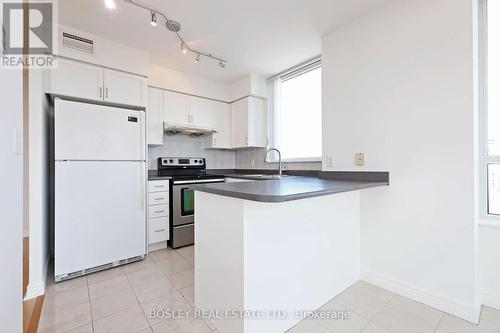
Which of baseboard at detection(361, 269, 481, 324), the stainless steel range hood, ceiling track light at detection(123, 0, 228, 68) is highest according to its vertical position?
ceiling track light at detection(123, 0, 228, 68)

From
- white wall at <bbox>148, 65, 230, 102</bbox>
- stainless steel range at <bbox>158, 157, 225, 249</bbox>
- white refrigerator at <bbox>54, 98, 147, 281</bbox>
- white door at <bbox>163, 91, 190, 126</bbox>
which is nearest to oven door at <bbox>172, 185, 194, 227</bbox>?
stainless steel range at <bbox>158, 157, 225, 249</bbox>

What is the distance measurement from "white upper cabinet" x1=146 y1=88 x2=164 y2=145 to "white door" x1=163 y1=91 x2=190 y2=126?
0.07m

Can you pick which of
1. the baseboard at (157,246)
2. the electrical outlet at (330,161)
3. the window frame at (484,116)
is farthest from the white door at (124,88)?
the window frame at (484,116)

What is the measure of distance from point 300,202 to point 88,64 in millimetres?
2590

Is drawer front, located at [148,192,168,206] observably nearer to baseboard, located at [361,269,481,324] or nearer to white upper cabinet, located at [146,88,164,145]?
white upper cabinet, located at [146,88,164,145]

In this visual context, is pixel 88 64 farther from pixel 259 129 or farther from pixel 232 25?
pixel 259 129

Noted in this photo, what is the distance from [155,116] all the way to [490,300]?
12.8 feet

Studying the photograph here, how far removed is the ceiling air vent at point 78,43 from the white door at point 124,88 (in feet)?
0.80

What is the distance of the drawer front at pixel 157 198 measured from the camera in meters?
2.79

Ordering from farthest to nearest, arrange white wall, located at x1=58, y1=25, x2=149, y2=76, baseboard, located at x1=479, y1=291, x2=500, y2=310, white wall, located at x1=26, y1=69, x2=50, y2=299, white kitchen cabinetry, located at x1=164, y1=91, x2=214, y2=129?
white kitchen cabinetry, located at x1=164, y1=91, x2=214, y2=129, white wall, located at x1=58, y1=25, x2=149, y2=76, white wall, located at x1=26, y1=69, x2=50, y2=299, baseboard, located at x1=479, y1=291, x2=500, y2=310

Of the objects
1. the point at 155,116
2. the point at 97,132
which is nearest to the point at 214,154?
the point at 155,116

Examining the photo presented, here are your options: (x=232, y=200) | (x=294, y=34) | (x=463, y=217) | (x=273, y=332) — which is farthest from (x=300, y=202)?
(x=294, y=34)

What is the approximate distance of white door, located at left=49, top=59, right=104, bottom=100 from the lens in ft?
7.09

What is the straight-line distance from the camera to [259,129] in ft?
12.2
